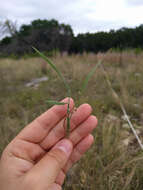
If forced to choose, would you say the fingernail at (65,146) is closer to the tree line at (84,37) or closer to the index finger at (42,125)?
the index finger at (42,125)

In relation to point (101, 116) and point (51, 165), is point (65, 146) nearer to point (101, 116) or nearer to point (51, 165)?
point (51, 165)

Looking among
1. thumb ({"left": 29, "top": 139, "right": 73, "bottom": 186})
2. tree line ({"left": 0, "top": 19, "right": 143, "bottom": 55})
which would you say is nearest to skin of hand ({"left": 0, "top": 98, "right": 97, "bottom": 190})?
thumb ({"left": 29, "top": 139, "right": 73, "bottom": 186})

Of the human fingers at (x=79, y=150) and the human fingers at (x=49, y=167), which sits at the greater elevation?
the human fingers at (x=49, y=167)

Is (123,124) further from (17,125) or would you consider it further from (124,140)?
(17,125)

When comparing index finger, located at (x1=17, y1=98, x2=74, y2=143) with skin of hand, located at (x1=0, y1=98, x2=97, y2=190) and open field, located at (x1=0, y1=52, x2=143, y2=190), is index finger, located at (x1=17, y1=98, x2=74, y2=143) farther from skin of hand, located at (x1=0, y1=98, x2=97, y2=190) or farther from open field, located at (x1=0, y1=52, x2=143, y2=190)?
open field, located at (x1=0, y1=52, x2=143, y2=190)

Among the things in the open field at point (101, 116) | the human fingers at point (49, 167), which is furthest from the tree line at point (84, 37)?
the human fingers at point (49, 167)

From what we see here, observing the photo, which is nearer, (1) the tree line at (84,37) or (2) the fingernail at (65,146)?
(2) the fingernail at (65,146)

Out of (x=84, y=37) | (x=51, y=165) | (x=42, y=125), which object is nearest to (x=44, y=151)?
(x=42, y=125)

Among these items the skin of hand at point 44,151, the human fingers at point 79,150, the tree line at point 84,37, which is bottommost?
the human fingers at point 79,150
